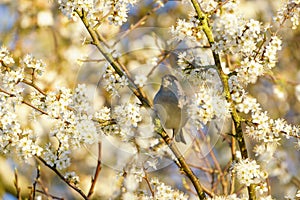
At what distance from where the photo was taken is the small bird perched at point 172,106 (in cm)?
119

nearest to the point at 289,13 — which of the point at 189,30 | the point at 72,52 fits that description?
the point at 189,30

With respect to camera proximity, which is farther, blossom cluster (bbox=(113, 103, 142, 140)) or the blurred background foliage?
the blurred background foliage

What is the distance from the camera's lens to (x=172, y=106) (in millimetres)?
1203

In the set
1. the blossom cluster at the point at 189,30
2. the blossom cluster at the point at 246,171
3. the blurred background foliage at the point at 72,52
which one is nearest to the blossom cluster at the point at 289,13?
the blossom cluster at the point at 189,30

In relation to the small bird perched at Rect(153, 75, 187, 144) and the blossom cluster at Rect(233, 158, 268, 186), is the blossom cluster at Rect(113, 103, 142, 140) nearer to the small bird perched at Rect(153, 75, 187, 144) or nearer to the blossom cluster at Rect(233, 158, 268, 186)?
the small bird perched at Rect(153, 75, 187, 144)

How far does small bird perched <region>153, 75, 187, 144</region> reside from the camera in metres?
1.19

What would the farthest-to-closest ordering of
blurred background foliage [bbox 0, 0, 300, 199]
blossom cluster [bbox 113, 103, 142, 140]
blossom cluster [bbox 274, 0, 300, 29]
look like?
blurred background foliage [bbox 0, 0, 300, 199] < blossom cluster [bbox 274, 0, 300, 29] < blossom cluster [bbox 113, 103, 142, 140]

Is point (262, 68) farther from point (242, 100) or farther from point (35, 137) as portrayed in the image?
point (35, 137)

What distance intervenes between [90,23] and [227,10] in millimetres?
324

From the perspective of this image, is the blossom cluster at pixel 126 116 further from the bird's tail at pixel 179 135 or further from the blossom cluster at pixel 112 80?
the bird's tail at pixel 179 135

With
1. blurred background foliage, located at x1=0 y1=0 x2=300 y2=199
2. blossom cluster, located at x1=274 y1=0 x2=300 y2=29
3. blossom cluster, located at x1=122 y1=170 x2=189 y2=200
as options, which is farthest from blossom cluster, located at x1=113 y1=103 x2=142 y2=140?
blurred background foliage, located at x1=0 y1=0 x2=300 y2=199

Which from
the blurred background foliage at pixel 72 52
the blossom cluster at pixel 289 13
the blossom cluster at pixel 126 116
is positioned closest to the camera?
the blossom cluster at pixel 126 116

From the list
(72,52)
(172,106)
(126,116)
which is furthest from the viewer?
(72,52)

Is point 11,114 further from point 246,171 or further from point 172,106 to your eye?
point 246,171
